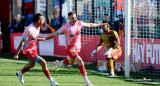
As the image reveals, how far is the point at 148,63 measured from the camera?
12.8 m

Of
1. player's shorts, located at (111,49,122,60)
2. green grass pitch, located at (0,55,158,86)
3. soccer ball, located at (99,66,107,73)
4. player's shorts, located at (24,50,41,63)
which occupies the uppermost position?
player's shorts, located at (24,50,41,63)

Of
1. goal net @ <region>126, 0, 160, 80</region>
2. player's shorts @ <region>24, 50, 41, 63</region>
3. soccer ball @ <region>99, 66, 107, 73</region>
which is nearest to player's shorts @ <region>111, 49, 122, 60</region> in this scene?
goal net @ <region>126, 0, 160, 80</region>

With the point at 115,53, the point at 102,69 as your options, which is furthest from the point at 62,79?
the point at 102,69

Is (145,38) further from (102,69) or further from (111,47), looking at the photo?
(102,69)

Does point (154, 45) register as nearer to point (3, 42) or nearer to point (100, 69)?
point (100, 69)

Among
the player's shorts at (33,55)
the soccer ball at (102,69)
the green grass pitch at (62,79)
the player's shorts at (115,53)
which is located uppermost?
the player's shorts at (33,55)

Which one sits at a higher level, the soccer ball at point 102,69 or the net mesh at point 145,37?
the net mesh at point 145,37

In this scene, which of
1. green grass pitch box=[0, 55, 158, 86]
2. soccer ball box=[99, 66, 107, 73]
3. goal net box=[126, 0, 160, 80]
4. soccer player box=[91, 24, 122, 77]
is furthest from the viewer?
soccer ball box=[99, 66, 107, 73]

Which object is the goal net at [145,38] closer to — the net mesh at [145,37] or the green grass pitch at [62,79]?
the net mesh at [145,37]

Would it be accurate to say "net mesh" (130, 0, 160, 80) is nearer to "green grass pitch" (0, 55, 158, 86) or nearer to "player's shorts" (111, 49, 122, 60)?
"player's shorts" (111, 49, 122, 60)

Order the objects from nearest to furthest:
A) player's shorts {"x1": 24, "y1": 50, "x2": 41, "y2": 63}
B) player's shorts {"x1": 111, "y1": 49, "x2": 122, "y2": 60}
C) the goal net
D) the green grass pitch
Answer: player's shorts {"x1": 24, "y1": 50, "x2": 41, "y2": 63} < the green grass pitch < player's shorts {"x1": 111, "y1": 49, "x2": 122, "y2": 60} < the goal net

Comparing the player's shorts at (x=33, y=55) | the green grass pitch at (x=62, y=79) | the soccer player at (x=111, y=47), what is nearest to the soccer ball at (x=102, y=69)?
the green grass pitch at (x=62, y=79)

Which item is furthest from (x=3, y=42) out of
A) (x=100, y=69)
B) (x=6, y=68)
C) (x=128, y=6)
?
(x=128, y=6)

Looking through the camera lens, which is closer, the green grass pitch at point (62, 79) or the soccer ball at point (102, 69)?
the green grass pitch at point (62, 79)
